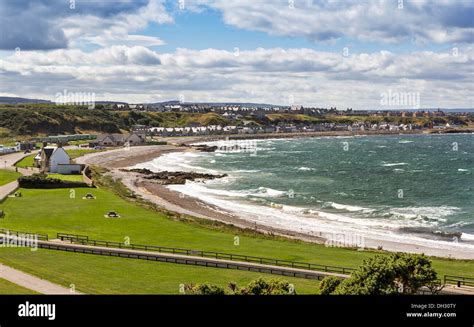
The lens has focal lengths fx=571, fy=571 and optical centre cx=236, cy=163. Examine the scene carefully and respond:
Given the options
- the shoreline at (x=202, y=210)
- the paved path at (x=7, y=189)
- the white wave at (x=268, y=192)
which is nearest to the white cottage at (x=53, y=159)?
the shoreline at (x=202, y=210)

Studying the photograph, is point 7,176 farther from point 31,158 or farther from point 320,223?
point 320,223

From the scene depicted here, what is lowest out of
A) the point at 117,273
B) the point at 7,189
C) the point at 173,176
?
the point at 117,273

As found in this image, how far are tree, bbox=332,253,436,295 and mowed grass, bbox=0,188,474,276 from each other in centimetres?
1380

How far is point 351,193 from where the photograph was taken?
3492 inches

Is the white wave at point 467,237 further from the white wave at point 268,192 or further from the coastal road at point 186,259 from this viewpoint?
the white wave at point 268,192

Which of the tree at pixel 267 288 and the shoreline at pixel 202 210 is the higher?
the tree at pixel 267 288

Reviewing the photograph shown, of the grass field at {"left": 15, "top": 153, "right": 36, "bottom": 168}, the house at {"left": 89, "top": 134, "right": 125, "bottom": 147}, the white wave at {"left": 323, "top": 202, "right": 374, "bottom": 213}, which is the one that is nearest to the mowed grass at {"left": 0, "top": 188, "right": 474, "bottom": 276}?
the white wave at {"left": 323, "top": 202, "right": 374, "bottom": 213}

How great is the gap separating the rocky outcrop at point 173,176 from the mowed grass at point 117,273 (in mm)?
56469

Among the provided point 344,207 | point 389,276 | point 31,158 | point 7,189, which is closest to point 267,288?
point 389,276

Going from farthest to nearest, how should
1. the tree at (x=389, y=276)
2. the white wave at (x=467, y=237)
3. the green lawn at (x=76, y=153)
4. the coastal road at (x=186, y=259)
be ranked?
the green lawn at (x=76, y=153) < the white wave at (x=467, y=237) < the coastal road at (x=186, y=259) < the tree at (x=389, y=276)

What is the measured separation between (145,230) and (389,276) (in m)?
32.4

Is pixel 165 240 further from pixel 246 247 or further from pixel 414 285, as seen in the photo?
pixel 414 285

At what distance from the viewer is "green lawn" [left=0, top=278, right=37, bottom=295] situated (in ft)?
103

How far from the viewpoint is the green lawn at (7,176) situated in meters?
82.3
